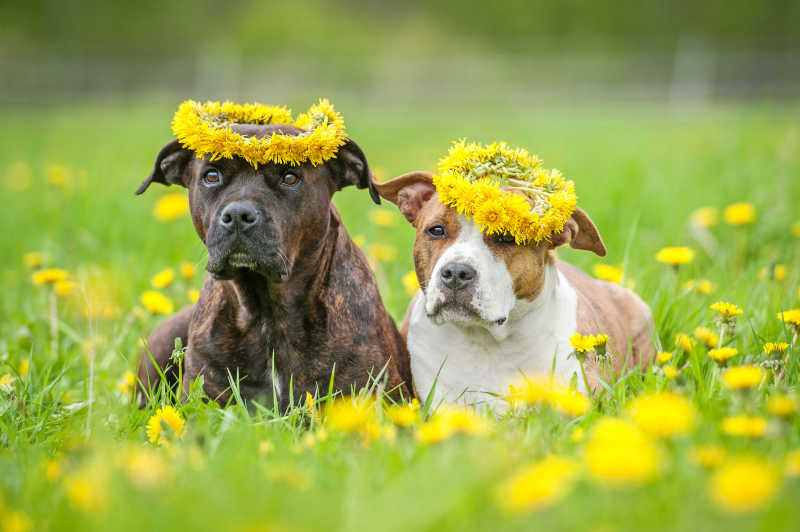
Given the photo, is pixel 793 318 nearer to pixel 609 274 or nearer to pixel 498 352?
pixel 498 352

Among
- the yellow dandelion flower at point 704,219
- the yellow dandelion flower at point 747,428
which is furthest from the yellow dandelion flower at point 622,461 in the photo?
the yellow dandelion flower at point 704,219

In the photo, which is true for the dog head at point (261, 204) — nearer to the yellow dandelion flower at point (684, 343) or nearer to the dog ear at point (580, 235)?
the dog ear at point (580, 235)

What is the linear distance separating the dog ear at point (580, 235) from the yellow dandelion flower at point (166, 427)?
1.77m

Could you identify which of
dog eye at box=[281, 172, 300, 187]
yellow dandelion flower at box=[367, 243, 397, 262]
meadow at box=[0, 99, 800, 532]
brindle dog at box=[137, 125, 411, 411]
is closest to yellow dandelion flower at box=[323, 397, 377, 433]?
meadow at box=[0, 99, 800, 532]

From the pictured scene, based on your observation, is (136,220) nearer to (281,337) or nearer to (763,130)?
(281,337)

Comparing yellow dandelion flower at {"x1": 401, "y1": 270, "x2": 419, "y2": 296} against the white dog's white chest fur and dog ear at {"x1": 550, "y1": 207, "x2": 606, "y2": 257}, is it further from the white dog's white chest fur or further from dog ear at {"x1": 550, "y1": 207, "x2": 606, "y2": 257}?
dog ear at {"x1": 550, "y1": 207, "x2": 606, "y2": 257}

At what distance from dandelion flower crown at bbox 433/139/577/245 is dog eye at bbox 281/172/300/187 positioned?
626mm

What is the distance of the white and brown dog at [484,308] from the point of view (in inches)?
127

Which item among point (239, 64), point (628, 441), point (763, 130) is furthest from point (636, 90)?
point (628, 441)

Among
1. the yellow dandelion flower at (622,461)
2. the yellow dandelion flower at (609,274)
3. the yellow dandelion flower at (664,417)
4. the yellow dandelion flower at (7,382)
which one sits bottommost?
the yellow dandelion flower at (7,382)

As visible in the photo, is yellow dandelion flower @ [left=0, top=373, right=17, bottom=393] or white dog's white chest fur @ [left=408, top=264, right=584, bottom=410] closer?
yellow dandelion flower @ [left=0, top=373, right=17, bottom=393]

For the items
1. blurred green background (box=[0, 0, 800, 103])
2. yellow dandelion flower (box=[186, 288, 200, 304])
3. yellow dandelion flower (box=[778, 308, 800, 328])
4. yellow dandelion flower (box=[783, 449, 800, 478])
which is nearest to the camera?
yellow dandelion flower (box=[783, 449, 800, 478])

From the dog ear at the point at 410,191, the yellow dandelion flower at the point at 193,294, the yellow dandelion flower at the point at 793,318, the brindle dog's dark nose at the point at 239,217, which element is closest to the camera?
the brindle dog's dark nose at the point at 239,217

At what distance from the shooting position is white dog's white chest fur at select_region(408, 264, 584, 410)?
3484 mm
